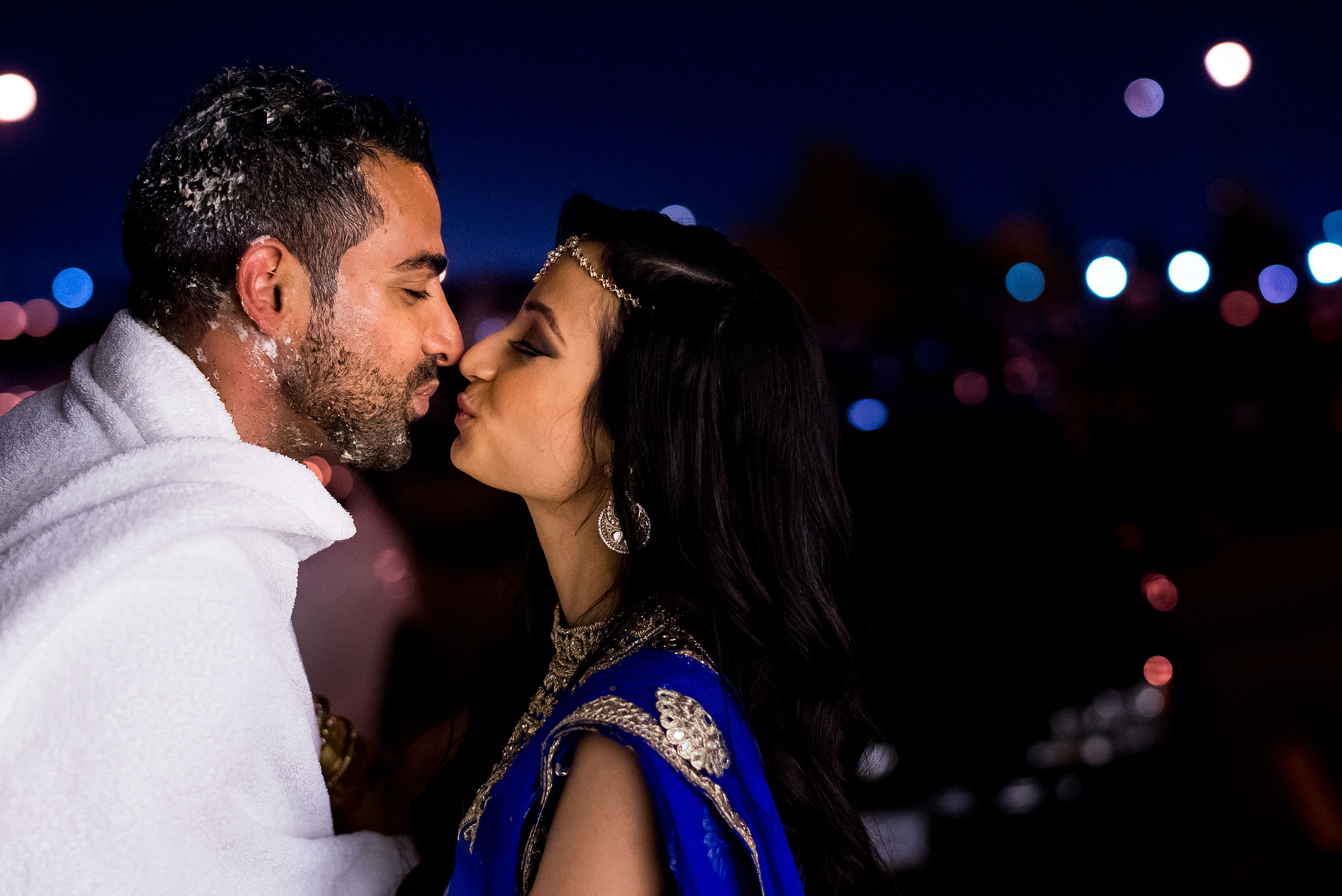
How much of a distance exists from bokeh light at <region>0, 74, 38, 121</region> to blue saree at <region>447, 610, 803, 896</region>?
2.06 meters

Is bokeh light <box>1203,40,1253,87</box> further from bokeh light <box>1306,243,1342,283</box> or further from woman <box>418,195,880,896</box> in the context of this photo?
woman <box>418,195,880,896</box>

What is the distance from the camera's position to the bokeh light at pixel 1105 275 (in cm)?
317

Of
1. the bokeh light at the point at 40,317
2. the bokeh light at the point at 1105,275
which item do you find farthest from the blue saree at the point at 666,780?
the bokeh light at the point at 1105,275

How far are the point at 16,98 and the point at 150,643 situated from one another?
6.08 feet

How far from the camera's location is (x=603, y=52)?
A: 2.91 m

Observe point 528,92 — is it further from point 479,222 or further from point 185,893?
point 185,893

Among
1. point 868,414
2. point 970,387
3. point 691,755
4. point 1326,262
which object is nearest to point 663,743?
point 691,755

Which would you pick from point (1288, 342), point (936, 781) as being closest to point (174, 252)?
point (936, 781)

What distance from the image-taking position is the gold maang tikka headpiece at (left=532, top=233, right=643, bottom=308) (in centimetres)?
166

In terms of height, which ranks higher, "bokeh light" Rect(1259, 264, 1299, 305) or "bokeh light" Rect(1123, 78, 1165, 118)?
"bokeh light" Rect(1123, 78, 1165, 118)

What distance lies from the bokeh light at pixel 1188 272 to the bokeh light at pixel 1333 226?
381mm

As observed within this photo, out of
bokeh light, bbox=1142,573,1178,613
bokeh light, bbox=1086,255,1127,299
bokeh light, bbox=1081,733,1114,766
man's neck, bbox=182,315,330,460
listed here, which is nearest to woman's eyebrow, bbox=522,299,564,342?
man's neck, bbox=182,315,330,460

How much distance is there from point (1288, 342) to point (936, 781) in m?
2.19

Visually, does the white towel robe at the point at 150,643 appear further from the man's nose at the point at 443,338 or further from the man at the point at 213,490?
the man's nose at the point at 443,338
